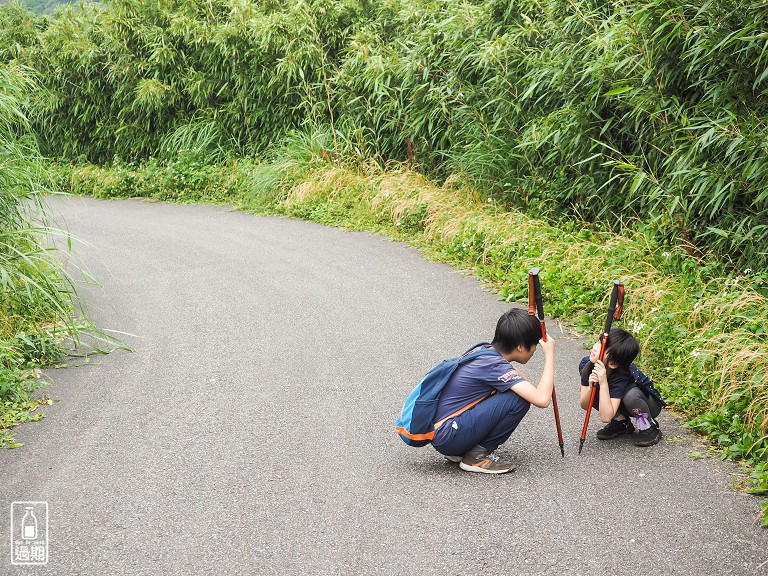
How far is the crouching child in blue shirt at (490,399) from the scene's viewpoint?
3.76 metres

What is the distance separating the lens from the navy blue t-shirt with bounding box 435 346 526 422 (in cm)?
374

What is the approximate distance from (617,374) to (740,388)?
68 cm

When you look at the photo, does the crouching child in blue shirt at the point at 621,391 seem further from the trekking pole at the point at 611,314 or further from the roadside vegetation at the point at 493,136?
the roadside vegetation at the point at 493,136

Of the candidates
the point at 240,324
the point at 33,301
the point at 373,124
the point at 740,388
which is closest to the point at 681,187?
the point at 740,388

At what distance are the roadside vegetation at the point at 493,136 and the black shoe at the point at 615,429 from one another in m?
0.37

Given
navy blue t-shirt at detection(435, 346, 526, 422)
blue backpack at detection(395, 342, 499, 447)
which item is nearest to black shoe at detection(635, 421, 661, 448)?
navy blue t-shirt at detection(435, 346, 526, 422)

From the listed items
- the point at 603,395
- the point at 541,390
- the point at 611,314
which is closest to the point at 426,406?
the point at 541,390

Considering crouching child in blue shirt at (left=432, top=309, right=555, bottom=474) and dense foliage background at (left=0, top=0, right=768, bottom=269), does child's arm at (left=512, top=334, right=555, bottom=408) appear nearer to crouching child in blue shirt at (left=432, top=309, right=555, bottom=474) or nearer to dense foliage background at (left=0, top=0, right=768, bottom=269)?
crouching child in blue shirt at (left=432, top=309, right=555, bottom=474)

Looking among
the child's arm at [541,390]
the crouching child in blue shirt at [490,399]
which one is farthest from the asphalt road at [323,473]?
the child's arm at [541,390]

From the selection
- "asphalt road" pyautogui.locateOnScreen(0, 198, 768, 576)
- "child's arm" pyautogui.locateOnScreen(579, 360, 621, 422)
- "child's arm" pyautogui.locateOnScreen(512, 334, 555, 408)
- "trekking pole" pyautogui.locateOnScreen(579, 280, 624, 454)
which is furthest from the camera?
"child's arm" pyautogui.locateOnScreen(579, 360, 621, 422)

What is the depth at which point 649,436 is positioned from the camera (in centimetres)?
404

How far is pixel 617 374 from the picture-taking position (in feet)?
13.3

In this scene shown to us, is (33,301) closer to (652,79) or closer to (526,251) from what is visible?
(526,251)

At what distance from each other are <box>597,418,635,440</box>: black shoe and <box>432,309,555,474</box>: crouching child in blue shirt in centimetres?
56
